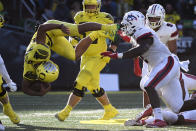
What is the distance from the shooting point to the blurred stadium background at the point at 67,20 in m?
11.3

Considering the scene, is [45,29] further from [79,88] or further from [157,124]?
[157,124]

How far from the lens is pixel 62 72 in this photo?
11320 millimetres

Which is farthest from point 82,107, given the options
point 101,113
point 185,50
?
point 185,50

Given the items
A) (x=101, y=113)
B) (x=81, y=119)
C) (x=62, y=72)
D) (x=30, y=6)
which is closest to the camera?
(x=81, y=119)

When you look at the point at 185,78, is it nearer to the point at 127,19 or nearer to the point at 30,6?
the point at 127,19

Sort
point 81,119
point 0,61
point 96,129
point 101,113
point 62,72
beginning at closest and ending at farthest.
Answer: point 96,129
point 0,61
point 81,119
point 101,113
point 62,72

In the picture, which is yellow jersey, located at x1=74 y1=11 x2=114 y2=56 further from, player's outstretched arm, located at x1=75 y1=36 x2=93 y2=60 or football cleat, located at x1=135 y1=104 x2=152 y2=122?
football cleat, located at x1=135 y1=104 x2=152 y2=122

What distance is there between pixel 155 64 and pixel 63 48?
3.63 feet

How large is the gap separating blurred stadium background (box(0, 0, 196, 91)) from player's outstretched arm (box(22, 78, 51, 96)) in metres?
4.36

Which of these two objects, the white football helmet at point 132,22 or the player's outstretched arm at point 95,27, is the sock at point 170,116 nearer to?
the white football helmet at point 132,22

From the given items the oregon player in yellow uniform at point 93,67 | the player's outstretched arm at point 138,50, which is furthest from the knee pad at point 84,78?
the player's outstretched arm at point 138,50

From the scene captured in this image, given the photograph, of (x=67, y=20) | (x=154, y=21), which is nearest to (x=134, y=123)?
(x=154, y=21)

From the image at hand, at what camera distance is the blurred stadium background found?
37.2 feet

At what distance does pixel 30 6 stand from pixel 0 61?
7.06 meters
